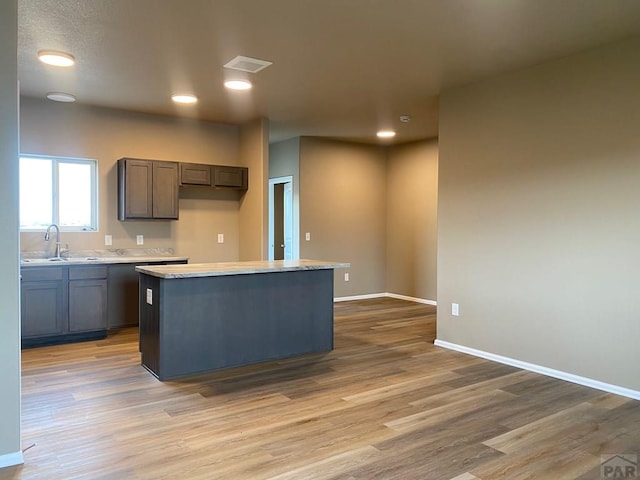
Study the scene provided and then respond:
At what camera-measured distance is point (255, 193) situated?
20.3ft

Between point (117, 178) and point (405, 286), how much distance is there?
15.5 feet

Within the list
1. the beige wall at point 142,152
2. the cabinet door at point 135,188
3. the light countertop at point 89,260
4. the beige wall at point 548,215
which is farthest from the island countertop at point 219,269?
the beige wall at point 142,152

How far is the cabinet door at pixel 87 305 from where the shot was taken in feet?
16.3

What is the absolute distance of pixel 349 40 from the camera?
11.5 feet

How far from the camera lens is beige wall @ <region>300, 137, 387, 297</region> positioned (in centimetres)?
744

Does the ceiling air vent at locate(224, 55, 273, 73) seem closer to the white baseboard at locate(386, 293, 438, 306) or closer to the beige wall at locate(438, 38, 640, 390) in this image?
the beige wall at locate(438, 38, 640, 390)

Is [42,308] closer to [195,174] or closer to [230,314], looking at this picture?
[230,314]

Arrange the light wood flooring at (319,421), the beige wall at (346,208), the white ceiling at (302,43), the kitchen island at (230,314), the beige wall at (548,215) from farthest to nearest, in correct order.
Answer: the beige wall at (346,208), the kitchen island at (230,314), the beige wall at (548,215), the white ceiling at (302,43), the light wood flooring at (319,421)

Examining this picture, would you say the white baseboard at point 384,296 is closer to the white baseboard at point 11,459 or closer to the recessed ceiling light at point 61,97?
the recessed ceiling light at point 61,97

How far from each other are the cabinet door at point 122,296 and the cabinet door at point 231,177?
1.51 meters

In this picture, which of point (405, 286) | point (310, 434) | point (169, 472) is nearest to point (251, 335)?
point (310, 434)

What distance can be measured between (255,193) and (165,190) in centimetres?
111

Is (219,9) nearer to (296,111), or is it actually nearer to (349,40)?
(349,40)

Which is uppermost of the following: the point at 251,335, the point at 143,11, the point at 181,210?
the point at 143,11
